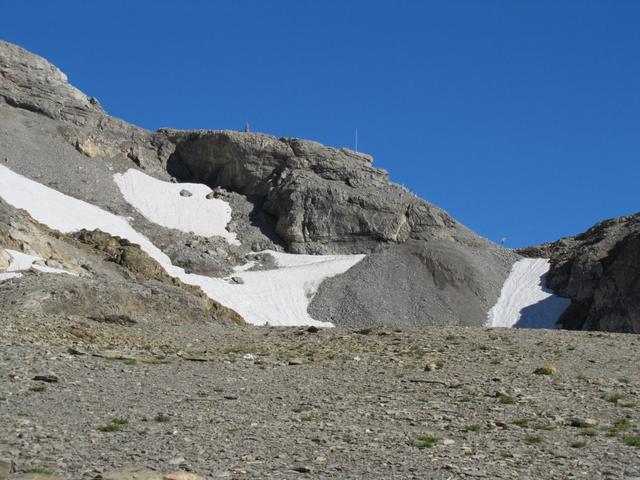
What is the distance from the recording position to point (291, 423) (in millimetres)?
17953

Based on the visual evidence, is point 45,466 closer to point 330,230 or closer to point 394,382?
point 394,382

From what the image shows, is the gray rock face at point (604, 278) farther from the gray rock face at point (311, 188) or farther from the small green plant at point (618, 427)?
the small green plant at point (618, 427)

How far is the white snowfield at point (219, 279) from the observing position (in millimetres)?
72500

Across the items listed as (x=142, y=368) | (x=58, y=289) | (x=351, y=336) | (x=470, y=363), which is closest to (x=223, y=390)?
(x=142, y=368)

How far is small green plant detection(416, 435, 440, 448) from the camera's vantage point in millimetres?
16250

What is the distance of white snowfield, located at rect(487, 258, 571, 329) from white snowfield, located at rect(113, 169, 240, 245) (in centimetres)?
2741

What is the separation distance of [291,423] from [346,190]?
7844cm

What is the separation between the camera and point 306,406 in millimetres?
19859

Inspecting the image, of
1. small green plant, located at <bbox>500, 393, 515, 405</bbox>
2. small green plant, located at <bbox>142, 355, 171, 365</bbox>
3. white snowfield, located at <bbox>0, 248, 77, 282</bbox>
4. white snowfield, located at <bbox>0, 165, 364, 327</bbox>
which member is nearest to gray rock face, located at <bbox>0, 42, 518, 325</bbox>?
white snowfield, located at <bbox>0, 165, 364, 327</bbox>

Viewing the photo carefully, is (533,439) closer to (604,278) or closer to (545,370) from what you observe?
(545,370)

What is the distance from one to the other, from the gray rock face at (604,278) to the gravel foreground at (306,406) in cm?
4161

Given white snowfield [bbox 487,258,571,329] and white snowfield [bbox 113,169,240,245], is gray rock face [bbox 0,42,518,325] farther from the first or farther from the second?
white snowfield [bbox 113,169,240,245]

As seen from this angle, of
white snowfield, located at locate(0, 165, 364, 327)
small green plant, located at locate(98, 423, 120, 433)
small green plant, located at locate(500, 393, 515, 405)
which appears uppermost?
white snowfield, located at locate(0, 165, 364, 327)

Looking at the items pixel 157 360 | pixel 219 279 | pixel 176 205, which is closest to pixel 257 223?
pixel 176 205
